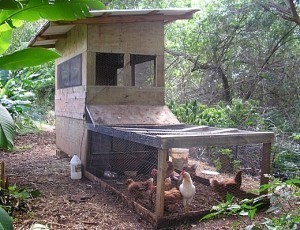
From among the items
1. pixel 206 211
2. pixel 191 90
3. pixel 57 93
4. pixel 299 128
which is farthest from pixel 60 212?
pixel 191 90

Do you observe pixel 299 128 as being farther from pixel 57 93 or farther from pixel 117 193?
pixel 57 93

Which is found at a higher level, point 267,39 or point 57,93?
point 267,39

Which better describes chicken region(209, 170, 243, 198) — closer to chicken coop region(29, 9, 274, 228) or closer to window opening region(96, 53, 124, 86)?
chicken coop region(29, 9, 274, 228)

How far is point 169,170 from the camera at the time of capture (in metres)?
4.34

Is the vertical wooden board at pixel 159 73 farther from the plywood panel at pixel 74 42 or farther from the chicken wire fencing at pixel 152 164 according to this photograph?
the plywood panel at pixel 74 42

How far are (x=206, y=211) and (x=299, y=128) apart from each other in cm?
443

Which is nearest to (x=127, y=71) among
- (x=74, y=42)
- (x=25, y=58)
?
(x=74, y=42)

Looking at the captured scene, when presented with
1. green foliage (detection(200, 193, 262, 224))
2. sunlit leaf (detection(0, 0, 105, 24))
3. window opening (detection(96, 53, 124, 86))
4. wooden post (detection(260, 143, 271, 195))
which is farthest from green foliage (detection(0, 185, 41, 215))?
wooden post (detection(260, 143, 271, 195))

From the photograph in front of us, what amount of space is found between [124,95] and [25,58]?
3.27 m

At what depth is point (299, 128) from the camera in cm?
678

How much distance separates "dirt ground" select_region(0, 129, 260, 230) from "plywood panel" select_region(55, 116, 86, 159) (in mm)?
352

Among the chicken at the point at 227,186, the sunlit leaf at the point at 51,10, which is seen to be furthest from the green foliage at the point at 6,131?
the chicken at the point at 227,186

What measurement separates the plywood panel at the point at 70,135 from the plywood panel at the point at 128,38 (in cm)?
133

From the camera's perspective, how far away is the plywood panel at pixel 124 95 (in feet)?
16.3
